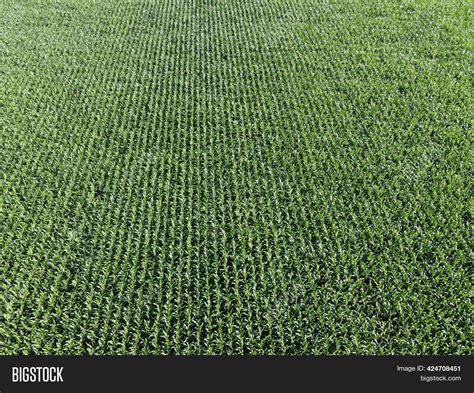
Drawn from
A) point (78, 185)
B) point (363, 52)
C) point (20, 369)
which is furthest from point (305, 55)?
point (20, 369)

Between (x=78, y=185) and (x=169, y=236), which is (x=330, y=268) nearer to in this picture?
(x=169, y=236)

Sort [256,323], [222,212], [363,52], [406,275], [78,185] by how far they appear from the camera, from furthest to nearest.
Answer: [363,52], [78,185], [222,212], [406,275], [256,323]

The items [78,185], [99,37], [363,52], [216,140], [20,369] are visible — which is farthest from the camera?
[99,37]

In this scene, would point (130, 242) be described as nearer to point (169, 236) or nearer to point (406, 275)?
point (169, 236)

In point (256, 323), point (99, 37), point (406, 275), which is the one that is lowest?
point (256, 323)

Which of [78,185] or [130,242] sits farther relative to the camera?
[78,185]

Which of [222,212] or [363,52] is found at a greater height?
[363,52]
